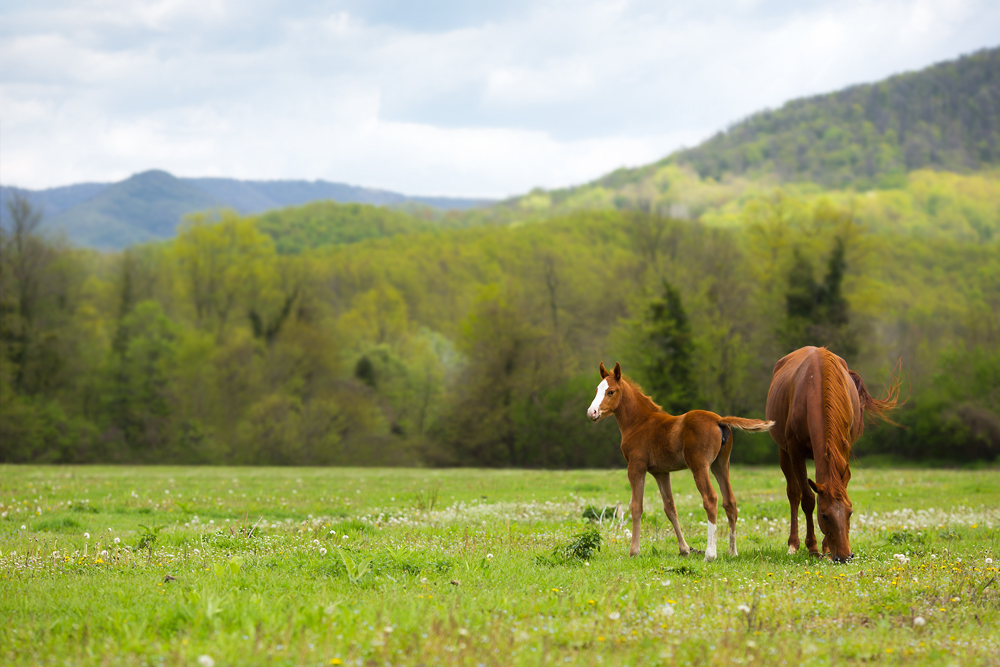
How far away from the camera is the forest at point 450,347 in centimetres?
4450

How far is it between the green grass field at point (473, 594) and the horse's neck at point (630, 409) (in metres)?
1.67

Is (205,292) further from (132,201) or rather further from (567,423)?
(567,423)

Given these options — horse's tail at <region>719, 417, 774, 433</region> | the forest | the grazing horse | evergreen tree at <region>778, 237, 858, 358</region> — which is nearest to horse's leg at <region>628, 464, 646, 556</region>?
horse's tail at <region>719, 417, 774, 433</region>

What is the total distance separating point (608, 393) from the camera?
952cm

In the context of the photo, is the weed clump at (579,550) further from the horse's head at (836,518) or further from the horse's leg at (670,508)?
the horse's head at (836,518)

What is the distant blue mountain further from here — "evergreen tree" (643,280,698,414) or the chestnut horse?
the chestnut horse

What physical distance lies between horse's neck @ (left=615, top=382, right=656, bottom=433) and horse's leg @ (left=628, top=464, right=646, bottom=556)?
2.05 ft

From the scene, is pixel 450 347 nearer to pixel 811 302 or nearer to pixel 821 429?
pixel 811 302

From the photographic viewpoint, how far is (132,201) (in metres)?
73.3

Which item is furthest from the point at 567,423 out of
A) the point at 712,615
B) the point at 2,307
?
the point at 712,615

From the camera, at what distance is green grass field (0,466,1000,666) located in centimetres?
512

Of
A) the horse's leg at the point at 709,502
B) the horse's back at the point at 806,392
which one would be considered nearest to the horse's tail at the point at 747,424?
the horse's leg at the point at 709,502

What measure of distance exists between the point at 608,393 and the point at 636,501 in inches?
56.4

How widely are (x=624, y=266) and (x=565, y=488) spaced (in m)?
46.5
